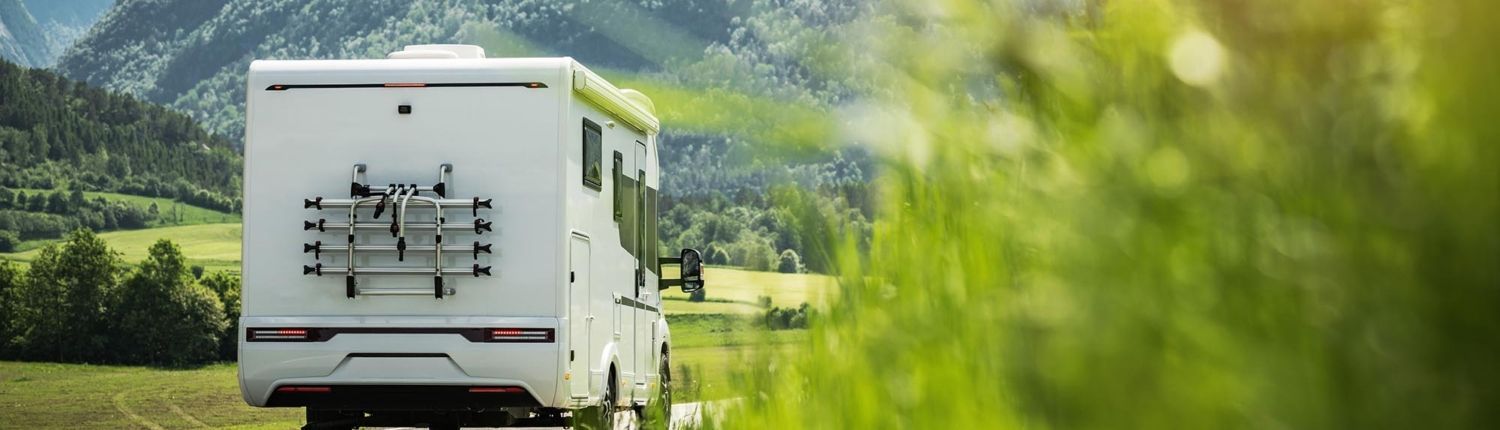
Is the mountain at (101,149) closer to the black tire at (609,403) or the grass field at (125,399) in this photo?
the grass field at (125,399)

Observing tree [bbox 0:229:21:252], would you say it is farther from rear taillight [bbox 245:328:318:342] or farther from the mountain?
rear taillight [bbox 245:328:318:342]

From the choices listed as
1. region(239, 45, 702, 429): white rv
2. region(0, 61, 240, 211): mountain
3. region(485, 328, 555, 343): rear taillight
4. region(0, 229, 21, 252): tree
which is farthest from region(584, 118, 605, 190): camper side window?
region(0, 61, 240, 211): mountain

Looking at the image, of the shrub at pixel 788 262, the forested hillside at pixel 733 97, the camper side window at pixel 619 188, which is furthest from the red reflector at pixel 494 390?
the shrub at pixel 788 262

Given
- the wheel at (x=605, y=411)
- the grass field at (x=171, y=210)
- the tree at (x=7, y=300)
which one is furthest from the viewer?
the grass field at (x=171, y=210)

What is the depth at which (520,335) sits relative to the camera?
8.99 meters

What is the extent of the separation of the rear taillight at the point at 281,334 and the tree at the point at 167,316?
56.3 metres

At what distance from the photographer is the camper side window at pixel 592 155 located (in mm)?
9539

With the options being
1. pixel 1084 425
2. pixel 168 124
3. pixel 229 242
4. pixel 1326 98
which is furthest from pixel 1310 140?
pixel 168 124

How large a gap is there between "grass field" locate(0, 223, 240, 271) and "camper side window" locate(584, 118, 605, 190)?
262 ft

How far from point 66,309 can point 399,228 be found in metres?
61.5

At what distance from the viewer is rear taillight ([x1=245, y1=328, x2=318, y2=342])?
9.16 metres

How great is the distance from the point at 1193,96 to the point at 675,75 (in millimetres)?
944

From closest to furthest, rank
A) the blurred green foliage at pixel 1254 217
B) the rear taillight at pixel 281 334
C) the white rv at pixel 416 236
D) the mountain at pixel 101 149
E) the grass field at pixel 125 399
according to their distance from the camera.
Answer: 1. the blurred green foliage at pixel 1254 217
2. the white rv at pixel 416 236
3. the rear taillight at pixel 281 334
4. the grass field at pixel 125 399
5. the mountain at pixel 101 149

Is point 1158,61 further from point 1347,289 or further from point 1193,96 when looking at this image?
point 1347,289
